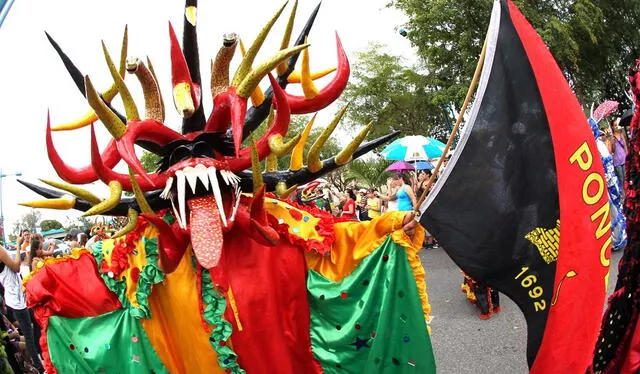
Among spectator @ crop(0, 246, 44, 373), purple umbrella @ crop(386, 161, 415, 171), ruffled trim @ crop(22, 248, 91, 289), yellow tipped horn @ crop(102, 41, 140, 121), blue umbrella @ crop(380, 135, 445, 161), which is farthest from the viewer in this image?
purple umbrella @ crop(386, 161, 415, 171)

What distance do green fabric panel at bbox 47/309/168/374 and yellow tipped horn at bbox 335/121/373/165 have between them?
1.24m

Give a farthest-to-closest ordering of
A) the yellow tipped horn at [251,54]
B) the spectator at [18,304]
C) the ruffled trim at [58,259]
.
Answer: the spectator at [18,304] < the ruffled trim at [58,259] < the yellow tipped horn at [251,54]

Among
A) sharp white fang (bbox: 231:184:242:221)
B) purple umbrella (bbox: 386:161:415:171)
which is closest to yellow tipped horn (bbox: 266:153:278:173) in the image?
sharp white fang (bbox: 231:184:242:221)

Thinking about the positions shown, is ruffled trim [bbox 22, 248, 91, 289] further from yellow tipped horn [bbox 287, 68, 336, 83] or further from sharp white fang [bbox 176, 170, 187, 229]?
yellow tipped horn [bbox 287, 68, 336, 83]

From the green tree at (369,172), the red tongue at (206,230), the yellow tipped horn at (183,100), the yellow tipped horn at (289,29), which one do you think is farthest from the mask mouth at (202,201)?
the green tree at (369,172)

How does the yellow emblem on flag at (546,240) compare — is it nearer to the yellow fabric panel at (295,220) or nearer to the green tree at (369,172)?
the yellow fabric panel at (295,220)

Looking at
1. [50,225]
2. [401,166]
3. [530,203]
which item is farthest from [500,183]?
[50,225]

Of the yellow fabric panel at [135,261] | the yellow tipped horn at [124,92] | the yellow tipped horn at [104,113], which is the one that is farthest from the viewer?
the yellow fabric panel at [135,261]

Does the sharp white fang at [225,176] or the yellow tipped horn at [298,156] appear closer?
the sharp white fang at [225,176]

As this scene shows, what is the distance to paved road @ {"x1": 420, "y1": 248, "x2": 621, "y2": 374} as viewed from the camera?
169 inches

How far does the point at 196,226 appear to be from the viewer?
8.12 ft

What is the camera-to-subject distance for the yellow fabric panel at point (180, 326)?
2684 millimetres

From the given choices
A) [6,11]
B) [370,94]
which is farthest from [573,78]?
[6,11]

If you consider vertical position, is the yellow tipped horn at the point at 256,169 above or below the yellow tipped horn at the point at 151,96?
below
